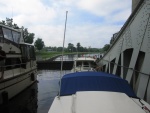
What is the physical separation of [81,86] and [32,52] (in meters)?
14.8

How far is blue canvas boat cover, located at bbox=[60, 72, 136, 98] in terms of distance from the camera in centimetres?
699

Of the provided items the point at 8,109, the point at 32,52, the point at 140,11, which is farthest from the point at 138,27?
the point at 32,52

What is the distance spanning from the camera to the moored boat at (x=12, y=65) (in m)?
12.6

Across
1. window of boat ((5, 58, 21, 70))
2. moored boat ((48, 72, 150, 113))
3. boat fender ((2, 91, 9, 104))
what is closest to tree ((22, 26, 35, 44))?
window of boat ((5, 58, 21, 70))

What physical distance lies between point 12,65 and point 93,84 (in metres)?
7.73

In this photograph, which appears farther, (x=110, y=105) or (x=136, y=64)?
(x=136, y=64)

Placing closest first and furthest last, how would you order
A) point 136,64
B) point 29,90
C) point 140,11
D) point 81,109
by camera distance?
point 81,109 < point 140,11 < point 136,64 < point 29,90

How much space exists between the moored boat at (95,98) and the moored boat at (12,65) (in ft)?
19.7

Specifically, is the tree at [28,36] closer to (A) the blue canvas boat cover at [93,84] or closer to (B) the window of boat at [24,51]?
(B) the window of boat at [24,51]

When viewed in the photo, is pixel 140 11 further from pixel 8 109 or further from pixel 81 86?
pixel 8 109

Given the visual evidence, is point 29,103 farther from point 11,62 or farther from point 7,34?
point 7,34

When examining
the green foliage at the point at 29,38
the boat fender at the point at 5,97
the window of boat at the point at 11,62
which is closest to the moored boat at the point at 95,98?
the boat fender at the point at 5,97

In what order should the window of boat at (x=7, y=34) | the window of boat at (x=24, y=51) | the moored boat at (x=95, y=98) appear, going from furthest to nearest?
the window of boat at (x=24, y=51), the window of boat at (x=7, y=34), the moored boat at (x=95, y=98)

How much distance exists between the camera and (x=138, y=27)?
1091 cm
